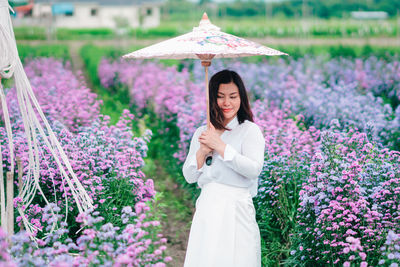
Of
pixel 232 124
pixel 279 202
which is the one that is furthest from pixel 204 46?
pixel 279 202

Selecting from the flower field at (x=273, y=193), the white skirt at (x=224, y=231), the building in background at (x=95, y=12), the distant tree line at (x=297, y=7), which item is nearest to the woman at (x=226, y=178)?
the white skirt at (x=224, y=231)

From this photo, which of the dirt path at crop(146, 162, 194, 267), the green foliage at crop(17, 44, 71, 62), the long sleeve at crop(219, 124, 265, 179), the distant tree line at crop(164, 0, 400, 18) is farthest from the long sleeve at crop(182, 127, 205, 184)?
the distant tree line at crop(164, 0, 400, 18)

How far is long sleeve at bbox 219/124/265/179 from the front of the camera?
264cm

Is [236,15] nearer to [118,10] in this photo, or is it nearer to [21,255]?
[118,10]

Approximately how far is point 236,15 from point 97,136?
209ft

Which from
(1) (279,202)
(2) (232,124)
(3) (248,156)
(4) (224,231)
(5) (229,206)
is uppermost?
(2) (232,124)

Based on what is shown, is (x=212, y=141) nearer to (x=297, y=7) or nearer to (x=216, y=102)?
(x=216, y=102)

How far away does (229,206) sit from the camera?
273 centimetres

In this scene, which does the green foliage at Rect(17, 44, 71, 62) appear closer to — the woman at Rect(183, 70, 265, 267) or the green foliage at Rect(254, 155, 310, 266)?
the green foliage at Rect(254, 155, 310, 266)

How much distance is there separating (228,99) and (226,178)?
45 cm

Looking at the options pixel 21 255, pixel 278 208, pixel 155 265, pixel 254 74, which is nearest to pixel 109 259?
pixel 155 265

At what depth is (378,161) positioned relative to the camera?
364 cm

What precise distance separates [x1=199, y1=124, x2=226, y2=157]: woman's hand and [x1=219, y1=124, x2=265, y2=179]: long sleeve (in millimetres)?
36

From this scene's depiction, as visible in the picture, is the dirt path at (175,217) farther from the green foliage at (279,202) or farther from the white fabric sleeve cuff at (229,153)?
the white fabric sleeve cuff at (229,153)
